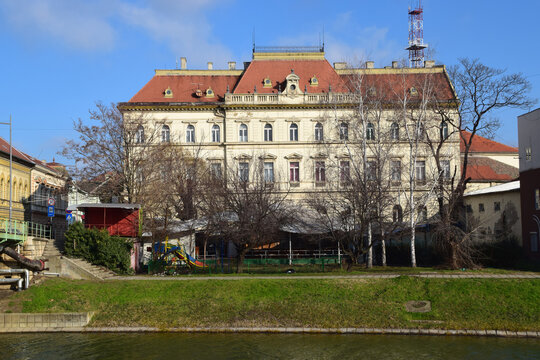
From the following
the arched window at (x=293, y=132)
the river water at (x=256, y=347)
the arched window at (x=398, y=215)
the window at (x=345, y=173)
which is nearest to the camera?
the river water at (x=256, y=347)

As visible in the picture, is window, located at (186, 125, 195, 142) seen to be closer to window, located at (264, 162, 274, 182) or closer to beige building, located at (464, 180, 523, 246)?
window, located at (264, 162, 274, 182)

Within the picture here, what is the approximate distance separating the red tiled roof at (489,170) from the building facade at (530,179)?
21.5 metres

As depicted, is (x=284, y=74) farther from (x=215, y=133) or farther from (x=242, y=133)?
(x=215, y=133)

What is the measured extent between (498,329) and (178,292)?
1479cm

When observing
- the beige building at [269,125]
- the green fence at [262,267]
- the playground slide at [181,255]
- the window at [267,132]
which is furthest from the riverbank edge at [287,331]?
the window at [267,132]

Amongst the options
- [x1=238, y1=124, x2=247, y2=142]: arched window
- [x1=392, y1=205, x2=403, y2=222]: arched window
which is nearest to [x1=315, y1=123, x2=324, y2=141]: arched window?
[x1=238, y1=124, x2=247, y2=142]: arched window

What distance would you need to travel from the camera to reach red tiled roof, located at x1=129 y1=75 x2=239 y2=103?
58.9 meters

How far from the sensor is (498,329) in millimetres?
23312

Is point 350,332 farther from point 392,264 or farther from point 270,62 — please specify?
point 270,62

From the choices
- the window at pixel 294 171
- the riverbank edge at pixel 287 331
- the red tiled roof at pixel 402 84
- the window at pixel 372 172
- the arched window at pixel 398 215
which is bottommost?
the riverbank edge at pixel 287 331

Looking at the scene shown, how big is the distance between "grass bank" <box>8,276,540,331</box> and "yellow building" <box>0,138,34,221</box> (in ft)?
47.3

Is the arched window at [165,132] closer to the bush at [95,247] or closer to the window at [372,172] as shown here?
the bush at [95,247]

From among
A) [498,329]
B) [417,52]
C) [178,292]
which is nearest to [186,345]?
[178,292]

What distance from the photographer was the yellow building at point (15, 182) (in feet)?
129
